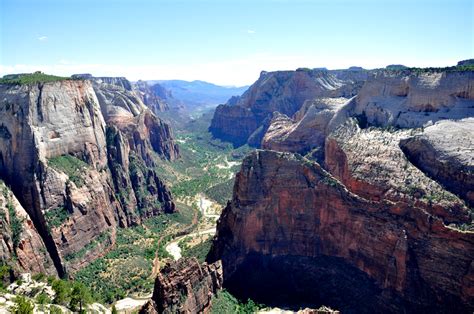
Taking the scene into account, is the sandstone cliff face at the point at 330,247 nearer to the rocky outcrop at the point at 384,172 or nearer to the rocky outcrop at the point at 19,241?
the rocky outcrop at the point at 384,172

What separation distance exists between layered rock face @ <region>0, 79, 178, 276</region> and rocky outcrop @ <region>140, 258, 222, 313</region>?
37.7 m

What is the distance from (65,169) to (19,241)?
23671 mm

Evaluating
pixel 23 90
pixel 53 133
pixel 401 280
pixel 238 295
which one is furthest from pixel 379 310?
pixel 23 90

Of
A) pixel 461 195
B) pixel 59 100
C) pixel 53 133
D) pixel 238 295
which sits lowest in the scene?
pixel 238 295

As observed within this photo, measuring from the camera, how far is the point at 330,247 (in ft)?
264

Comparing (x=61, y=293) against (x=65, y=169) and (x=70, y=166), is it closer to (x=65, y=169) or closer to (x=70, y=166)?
(x=65, y=169)

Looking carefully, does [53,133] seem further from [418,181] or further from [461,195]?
[461,195]

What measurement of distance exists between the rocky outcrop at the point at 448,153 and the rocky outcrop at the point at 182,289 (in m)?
49.5

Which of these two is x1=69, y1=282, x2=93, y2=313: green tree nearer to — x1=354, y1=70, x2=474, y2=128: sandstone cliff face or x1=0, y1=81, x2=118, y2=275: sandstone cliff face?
x1=0, y1=81, x2=118, y2=275: sandstone cliff face

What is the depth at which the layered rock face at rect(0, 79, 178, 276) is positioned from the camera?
9050cm

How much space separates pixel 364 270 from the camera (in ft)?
247

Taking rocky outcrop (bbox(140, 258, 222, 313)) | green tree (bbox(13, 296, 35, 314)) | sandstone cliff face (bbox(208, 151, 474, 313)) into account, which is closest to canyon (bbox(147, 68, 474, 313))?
sandstone cliff face (bbox(208, 151, 474, 313))

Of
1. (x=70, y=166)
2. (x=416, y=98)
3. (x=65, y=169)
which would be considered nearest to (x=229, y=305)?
(x=65, y=169)

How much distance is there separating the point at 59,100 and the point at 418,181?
85584 mm
